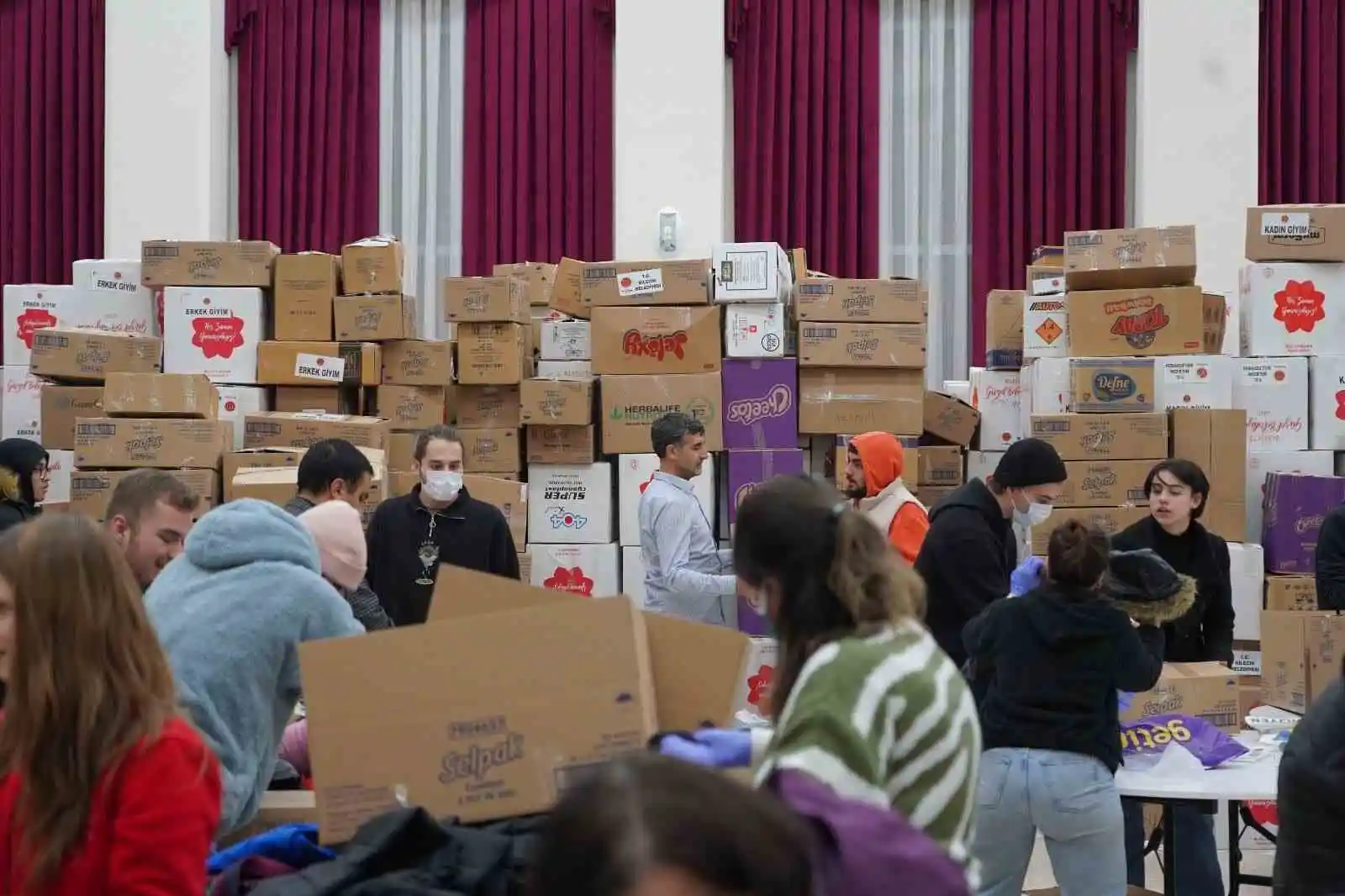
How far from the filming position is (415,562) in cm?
459

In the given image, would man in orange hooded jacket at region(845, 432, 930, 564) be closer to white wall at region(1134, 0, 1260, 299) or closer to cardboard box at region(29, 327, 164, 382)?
cardboard box at region(29, 327, 164, 382)

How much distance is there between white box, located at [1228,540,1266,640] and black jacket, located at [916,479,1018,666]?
2.61m

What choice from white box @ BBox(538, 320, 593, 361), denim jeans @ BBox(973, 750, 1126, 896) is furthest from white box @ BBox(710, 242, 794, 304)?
denim jeans @ BBox(973, 750, 1126, 896)

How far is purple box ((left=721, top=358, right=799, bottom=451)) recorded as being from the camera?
6086mm

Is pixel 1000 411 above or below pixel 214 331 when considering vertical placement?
below

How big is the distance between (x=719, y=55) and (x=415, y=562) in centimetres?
466

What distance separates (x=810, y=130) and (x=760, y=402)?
122 inches

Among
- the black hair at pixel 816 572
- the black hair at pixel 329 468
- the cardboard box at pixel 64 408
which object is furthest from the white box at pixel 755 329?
the black hair at pixel 816 572

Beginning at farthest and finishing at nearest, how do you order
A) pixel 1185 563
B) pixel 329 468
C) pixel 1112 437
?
pixel 1112 437 < pixel 1185 563 < pixel 329 468

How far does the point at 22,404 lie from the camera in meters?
6.75

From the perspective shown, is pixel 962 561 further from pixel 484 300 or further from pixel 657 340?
pixel 484 300

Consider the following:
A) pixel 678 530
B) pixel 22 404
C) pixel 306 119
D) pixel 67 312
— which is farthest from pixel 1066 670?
pixel 306 119

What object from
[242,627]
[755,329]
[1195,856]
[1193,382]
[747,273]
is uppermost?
[747,273]

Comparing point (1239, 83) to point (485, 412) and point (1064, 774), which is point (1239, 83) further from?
point (1064, 774)
